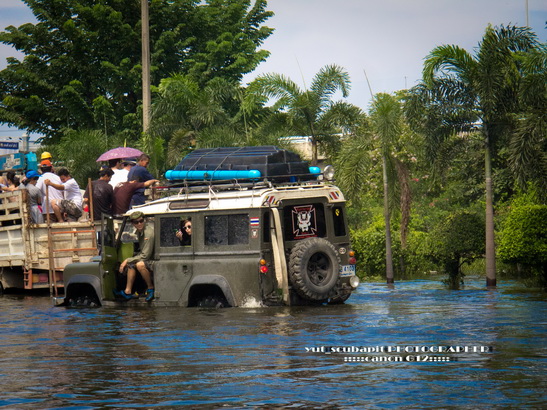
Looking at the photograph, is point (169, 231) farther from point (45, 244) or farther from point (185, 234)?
point (45, 244)

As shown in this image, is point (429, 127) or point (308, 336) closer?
point (308, 336)

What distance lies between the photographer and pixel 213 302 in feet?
52.0

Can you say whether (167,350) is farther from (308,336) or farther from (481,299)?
(481,299)

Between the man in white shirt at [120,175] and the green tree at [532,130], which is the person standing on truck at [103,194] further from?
the green tree at [532,130]

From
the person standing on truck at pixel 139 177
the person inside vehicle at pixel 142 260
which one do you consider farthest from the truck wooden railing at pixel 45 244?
the person inside vehicle at pixel 142 260

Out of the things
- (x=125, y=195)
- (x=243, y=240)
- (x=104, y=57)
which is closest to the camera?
(x=243, y=240)

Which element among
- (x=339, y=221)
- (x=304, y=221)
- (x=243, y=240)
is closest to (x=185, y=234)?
(x=243, y=240)

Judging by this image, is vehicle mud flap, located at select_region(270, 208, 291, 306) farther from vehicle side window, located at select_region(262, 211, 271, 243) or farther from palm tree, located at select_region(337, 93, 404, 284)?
palm tree, located at select_region(337, 93, 404, 284)

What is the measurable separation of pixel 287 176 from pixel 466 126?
1137 centimetres

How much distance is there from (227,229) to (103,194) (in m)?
4.89

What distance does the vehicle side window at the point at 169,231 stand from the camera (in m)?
16.1

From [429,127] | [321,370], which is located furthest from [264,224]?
[429,127]

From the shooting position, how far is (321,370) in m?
10.1

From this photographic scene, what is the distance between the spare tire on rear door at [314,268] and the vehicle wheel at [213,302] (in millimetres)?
1172
